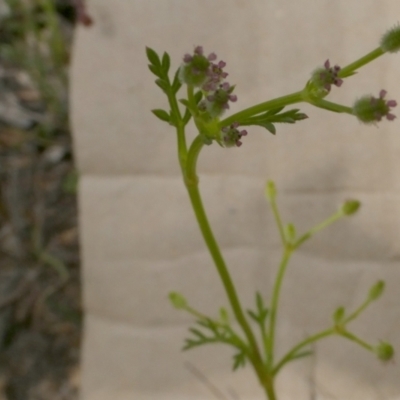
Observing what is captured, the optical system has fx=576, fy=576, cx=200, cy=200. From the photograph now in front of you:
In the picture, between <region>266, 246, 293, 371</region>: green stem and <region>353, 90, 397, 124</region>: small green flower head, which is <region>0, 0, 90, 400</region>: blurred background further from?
<region>353, 90, 397, 124</region>: small green flower head

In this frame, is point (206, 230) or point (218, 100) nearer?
point (218, 100)

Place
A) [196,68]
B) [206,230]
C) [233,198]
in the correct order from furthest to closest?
1. [233,198]
2. [206,230]
3. [196,68]

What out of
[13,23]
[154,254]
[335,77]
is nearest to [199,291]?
[154,254]

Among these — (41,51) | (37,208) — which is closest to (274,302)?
(37,208)

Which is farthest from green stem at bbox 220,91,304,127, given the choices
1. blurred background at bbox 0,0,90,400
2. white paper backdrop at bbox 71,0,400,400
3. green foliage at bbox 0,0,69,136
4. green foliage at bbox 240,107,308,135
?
green foliage at bbox 0,0,69,136

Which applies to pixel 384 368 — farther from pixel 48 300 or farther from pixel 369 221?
pixel 48 300

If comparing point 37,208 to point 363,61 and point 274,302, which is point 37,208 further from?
point 363,61
